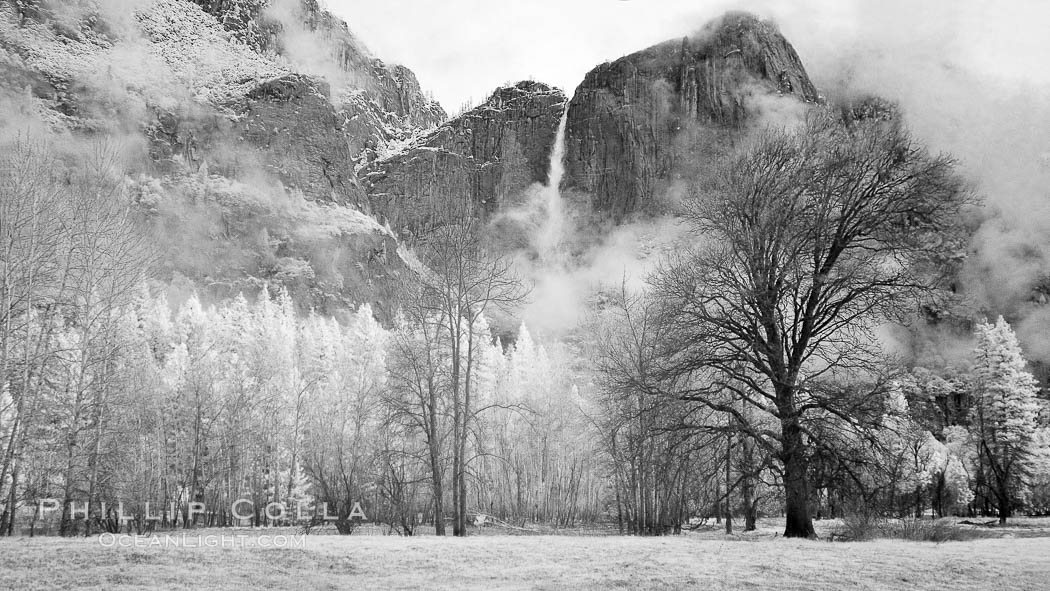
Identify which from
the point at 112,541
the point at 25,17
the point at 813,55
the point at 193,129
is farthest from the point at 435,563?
the point at 813,55

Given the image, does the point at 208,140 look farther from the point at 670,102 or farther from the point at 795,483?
the point at 795,483

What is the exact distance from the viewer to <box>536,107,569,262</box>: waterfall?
162625 millimetres

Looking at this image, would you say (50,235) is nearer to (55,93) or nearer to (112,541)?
(112,541)

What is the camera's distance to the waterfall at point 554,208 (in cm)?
16262

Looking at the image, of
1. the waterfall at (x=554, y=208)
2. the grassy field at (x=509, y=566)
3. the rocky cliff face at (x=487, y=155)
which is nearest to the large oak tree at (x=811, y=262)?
the grassy field at (x=509, y=566)

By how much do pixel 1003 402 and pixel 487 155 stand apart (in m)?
150

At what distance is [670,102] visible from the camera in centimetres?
15075

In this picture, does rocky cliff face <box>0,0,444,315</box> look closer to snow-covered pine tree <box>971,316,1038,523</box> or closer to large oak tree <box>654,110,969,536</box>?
snow-covered pine tree <box>971,316,1038,523</box>

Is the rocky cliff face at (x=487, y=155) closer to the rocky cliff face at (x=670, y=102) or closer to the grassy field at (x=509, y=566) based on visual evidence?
the rocky cliff face at (x=670, y=102)

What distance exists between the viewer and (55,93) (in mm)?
133250

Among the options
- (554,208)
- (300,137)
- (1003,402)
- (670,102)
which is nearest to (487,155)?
(554,208)

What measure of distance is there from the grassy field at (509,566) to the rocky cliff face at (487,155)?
15647 centimetres

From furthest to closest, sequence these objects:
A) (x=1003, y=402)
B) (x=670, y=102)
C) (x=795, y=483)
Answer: (x=670, y=102), (x=1003, y=402), (x=795, y=483)

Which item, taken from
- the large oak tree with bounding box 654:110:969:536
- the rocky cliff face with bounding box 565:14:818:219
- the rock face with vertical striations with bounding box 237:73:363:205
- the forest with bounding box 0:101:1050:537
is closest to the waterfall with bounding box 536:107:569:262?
the rocky cliff face with bounding box 565:14:818:219
